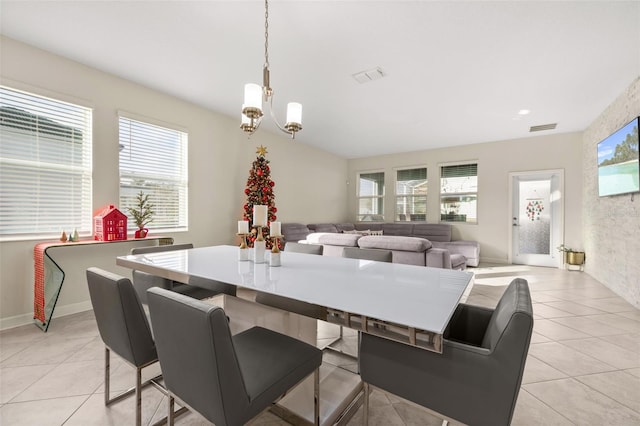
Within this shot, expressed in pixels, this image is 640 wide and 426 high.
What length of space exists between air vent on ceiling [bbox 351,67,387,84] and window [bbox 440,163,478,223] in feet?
14.1

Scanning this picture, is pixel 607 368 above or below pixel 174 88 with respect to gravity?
below

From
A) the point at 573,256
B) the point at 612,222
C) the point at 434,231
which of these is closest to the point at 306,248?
the point at 612,222

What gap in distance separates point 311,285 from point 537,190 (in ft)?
21.2

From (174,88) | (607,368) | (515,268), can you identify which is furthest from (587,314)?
(174,88)

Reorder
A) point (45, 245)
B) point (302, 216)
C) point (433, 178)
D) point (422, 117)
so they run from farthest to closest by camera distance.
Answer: point (433, 178), point (302, 216), point (422, 117), point (45, 245)

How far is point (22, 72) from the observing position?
264 centimetres

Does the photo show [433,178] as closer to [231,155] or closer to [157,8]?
[231,155]

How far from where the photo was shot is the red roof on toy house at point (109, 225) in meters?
2.95

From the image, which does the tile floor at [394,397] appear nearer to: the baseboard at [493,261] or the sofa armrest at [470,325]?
the sofa armrest at [470,325]

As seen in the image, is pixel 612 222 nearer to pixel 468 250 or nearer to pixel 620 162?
pixel 620 162

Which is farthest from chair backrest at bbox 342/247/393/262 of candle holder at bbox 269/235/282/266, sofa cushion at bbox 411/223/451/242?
sofa cushion at bbox 411/223/451/242

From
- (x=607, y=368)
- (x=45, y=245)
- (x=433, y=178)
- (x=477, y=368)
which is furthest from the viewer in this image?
(x=433, y=178)

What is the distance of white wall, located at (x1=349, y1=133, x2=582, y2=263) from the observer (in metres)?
5.32

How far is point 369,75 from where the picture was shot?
3.15 metres
